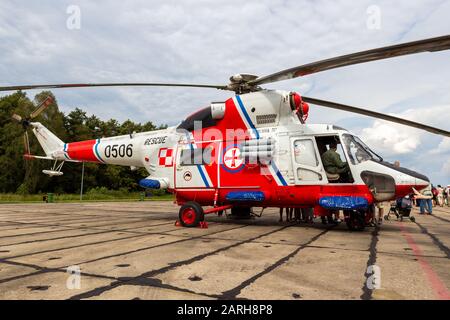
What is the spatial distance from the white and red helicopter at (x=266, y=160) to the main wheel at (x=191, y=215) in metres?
0.03

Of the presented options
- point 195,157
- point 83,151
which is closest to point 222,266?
point 195,157

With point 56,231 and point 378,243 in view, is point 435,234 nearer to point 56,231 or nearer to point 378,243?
point 378,243

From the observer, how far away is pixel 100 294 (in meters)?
3.64

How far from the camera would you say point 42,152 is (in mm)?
53719

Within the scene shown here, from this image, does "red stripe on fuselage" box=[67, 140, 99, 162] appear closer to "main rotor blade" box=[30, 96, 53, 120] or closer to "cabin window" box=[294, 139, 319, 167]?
"main rotor blade" box=[30, 96, 53, 120]

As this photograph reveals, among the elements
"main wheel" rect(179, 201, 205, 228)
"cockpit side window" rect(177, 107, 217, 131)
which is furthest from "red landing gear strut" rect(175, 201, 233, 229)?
"cockpit side window" rect(177, 107, 217, 131)

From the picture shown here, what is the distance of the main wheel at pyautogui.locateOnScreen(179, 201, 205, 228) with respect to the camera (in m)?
9.66

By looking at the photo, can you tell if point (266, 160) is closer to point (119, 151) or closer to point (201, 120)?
point (201, 120)

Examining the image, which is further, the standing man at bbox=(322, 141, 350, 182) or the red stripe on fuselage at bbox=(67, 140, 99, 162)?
the red stripe on fuselage at bbox=(67, 140, 99, 162)

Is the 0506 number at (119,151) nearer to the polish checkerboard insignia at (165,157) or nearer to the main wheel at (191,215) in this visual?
the polish checkerboard insignia at (165,157)

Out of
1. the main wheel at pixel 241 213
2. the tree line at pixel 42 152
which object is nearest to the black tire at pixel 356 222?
the main wheel at pixel 241 213

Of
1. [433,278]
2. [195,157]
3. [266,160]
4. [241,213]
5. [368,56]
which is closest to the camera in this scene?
[433,278]

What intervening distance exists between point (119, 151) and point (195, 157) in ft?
12.0
